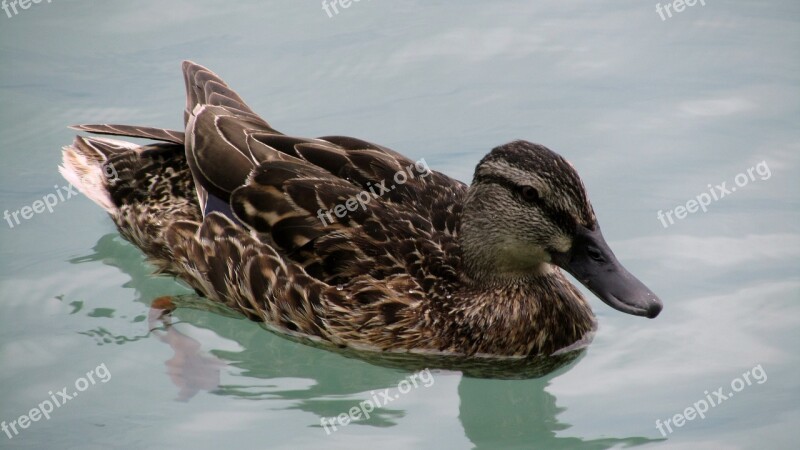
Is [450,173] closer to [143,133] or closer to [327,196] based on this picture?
[327,196]

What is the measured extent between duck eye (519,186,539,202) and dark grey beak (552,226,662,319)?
31 cm

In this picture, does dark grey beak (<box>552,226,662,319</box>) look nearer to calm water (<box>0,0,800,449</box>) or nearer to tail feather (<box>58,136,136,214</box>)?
calm water (<box>0,0,800,449</box>)

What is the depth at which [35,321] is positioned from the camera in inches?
294

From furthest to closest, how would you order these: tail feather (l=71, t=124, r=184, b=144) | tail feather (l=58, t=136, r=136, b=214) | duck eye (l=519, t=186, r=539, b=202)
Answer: tail feather (l=58, t=136, r=136, b=214), tail feather (l=71, t=124, r=184, b=144), duck eye (l=519, t=186, r=539, b=202)

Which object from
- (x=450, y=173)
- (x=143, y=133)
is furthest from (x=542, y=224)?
(x=143, y=133)

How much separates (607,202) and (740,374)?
1.94m

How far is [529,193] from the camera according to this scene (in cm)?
655

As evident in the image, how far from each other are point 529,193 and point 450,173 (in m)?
2.42

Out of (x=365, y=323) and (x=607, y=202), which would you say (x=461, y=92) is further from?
(x=365, y=323)

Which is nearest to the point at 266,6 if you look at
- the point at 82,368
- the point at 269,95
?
the point at 269,95

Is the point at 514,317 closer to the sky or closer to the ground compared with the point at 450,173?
closer to the ground

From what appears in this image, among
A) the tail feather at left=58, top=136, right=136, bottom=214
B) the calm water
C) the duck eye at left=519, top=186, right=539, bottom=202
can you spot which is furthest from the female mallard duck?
the tail feather at left=58, top=136, right=136, bottom=214

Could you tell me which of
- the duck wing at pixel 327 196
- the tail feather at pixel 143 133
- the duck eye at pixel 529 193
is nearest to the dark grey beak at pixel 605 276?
the duck eye at pixel 529 193

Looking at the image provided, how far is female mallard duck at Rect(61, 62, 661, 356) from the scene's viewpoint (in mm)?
6543
